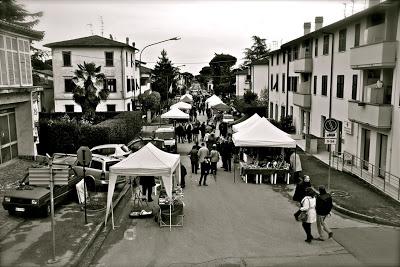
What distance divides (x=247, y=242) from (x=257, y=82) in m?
49.1

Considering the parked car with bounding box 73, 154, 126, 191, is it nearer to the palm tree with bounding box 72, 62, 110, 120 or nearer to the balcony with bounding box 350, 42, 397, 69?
the balcony with bounding box 350, 42, 397, 69

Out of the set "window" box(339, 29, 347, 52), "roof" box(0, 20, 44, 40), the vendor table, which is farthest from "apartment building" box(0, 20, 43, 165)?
"window" box(339, 29, 347, 52)

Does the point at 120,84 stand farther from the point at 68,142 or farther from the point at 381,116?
the point at 381,116

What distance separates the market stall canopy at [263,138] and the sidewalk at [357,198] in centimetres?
224

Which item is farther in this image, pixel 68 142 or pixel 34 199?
pixel 68 142

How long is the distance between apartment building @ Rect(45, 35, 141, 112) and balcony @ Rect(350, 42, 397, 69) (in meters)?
29.8

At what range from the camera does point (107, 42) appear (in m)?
45.6

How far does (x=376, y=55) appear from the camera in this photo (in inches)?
728

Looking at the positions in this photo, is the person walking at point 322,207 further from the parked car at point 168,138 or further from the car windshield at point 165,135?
the car windshield at point 165,135

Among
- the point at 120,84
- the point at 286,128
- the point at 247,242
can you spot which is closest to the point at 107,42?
the point at 120,84

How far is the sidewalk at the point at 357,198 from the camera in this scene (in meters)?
13.8

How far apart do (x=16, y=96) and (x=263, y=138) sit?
12.5 metres

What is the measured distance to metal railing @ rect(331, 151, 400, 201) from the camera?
17.0 meters

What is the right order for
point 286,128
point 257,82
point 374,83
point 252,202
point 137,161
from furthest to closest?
point 257,82 < point 286,128 < point 374,83 < point 252,202 < point 137,161
